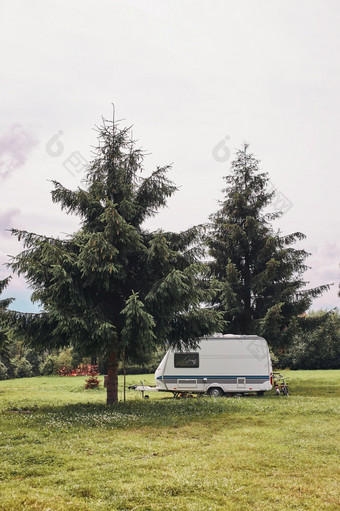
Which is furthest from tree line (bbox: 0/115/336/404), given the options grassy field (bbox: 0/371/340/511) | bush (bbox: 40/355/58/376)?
bush (bbox: 40/355/58/376)

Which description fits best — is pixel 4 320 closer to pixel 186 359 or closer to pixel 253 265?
pixel 186 359

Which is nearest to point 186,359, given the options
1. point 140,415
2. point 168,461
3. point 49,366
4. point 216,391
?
point 216,391

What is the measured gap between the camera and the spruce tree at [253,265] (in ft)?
80.4

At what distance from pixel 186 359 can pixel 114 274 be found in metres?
8.52

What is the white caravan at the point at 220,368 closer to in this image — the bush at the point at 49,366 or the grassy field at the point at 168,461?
the grassy field at the point at 168,461

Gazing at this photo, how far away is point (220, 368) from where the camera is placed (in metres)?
21.6

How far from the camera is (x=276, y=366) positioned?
6100 centimetres

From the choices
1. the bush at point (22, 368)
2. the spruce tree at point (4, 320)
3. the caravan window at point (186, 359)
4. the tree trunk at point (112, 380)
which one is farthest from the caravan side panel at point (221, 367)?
the bush at point (22, 368)

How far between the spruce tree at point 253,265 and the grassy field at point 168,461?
36.8 feet

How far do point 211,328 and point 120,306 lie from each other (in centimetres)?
380

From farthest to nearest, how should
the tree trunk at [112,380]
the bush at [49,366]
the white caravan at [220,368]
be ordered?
the bush at [49,366]
the white caravan at [220,368]
the tree trunk at [112,380]

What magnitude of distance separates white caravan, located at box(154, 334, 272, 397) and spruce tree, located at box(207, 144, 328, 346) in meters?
2.48

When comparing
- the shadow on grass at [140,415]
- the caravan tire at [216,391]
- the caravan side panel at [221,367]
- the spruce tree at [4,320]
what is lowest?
the caravan tire at [216,391]

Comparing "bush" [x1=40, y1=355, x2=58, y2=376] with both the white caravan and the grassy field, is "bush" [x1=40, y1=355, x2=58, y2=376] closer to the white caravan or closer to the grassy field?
the white caravan
